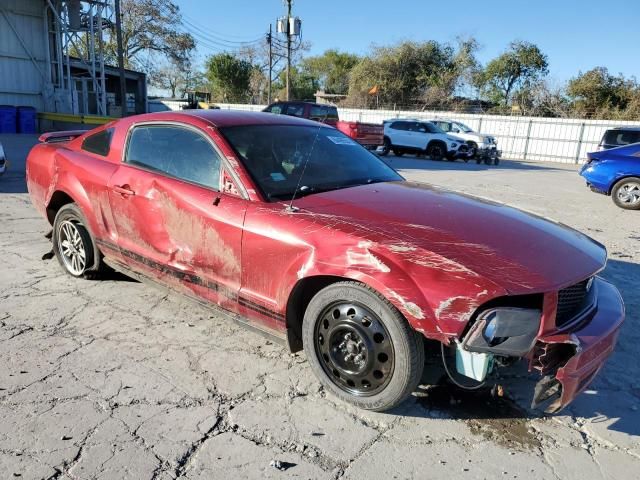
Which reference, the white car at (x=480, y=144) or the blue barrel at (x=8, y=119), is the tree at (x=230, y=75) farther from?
the white car at (x=480, y=144)

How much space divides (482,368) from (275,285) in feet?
4.02

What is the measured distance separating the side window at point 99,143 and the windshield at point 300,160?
1.32 metres

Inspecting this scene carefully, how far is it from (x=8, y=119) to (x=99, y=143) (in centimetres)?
1992

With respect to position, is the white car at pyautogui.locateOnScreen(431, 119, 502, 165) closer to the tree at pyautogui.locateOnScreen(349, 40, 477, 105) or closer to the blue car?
the blue car

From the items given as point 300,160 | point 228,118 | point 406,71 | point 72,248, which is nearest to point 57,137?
point 72,248

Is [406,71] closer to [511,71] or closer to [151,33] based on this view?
[511,71]

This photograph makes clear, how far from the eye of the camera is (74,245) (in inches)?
180

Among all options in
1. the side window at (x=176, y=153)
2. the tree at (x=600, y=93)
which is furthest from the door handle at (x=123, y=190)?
the tree at (x=600, y=93)

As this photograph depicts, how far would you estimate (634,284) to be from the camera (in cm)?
507

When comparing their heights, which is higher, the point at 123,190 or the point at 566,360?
the point at 123,190

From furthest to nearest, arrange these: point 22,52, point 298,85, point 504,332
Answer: point 298,85
point 22,52
point 504,332

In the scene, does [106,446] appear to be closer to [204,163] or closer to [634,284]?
[204,163]

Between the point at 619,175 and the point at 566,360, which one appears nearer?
the point at 566,360

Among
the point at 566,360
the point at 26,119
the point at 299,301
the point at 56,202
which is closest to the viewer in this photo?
the point at 566,360
